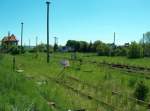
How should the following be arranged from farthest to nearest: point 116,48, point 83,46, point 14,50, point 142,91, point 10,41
Result: point 83,46, point 116,48, point 10,41, point 14,50, point 142,91

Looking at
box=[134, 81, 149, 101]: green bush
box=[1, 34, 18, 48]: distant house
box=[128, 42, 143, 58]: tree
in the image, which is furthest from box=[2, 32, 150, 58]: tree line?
box=[134, 81, 149, 101]: green bush

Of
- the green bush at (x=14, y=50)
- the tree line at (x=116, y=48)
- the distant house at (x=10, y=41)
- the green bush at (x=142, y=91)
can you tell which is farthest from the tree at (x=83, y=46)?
the green bush at (x=142, y=91)

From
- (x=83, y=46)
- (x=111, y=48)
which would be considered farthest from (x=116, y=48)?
(x=83, y=46)

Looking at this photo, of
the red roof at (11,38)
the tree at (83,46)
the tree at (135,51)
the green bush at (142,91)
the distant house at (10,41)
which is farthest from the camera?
the tree at (83,46)

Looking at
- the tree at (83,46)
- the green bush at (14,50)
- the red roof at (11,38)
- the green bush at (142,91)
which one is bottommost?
the green bush at (142,91)

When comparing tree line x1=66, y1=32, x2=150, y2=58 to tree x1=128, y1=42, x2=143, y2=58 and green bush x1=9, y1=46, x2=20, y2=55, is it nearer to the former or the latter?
tree x1=128, y1=42, x2=143, y2=58

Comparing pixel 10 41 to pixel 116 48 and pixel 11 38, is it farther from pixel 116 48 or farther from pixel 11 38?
pixel 116 48

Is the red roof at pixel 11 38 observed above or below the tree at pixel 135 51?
above

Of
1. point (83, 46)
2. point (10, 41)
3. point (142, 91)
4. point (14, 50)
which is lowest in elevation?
point (142, 91)

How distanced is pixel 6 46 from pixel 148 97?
213 feet

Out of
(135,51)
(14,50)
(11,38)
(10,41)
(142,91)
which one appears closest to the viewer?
(142,91)

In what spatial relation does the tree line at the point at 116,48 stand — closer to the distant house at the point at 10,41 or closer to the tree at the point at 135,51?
the tree at the point at 135,51

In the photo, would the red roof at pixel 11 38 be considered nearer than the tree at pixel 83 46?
Yes

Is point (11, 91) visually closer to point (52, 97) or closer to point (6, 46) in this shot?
point (52, 97)
